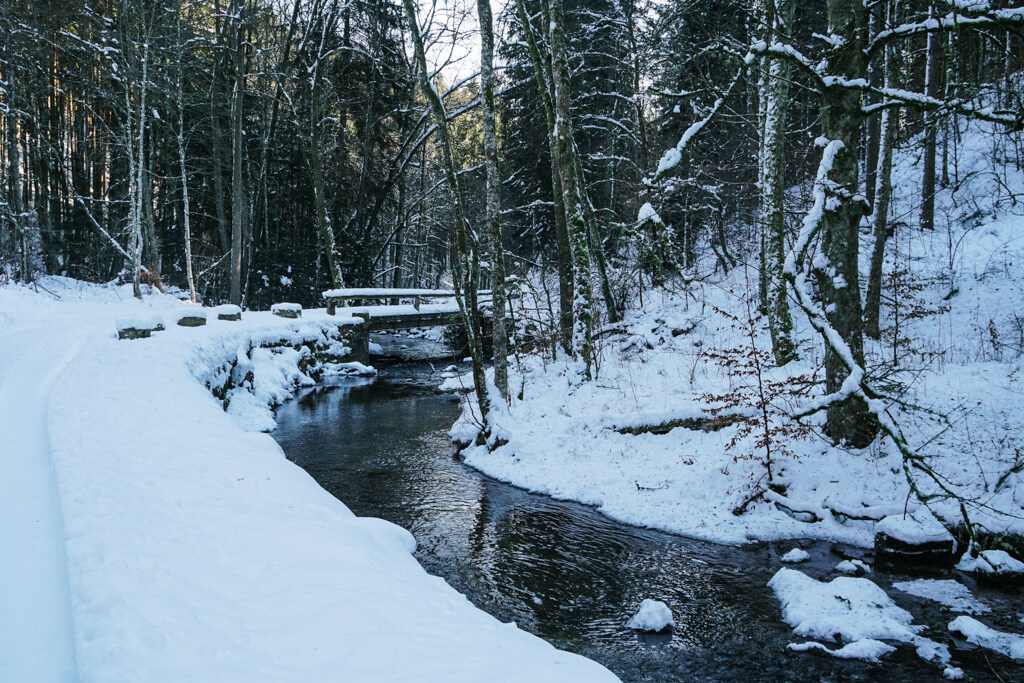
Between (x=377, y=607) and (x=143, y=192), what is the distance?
22.8m

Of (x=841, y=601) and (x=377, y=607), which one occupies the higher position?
(x=377, y=607)

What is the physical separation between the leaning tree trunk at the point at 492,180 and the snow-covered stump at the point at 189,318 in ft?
22.9

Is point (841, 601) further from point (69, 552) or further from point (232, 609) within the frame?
point (69, 552)

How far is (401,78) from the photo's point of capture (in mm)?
23031

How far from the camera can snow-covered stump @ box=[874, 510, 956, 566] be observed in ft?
17.7

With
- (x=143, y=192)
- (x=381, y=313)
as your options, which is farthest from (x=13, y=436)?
(x=143, y=192)

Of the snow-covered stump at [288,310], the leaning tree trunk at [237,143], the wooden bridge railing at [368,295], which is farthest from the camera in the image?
the leaning tree trunk at [237,143]

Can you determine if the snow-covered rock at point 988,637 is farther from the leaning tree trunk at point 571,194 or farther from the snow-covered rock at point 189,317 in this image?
the snow-covered rock at point 189,317

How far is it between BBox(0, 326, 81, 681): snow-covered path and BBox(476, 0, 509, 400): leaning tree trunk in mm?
6077

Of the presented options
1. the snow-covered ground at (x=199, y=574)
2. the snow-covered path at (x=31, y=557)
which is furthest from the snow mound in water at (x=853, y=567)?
the snow-covered path at (x=31, y=557)

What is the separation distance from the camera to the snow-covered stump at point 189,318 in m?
12.7

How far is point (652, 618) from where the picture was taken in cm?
455

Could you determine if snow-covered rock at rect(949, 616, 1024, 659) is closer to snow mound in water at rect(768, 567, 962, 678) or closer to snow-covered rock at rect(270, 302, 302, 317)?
snow mound in water at rect(768, 567, 962, 678)

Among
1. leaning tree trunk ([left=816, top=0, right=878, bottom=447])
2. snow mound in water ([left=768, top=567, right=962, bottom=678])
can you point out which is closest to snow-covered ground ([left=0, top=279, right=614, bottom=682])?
snow mound in water ([left=768, top=567, right=962, bottom=678])
